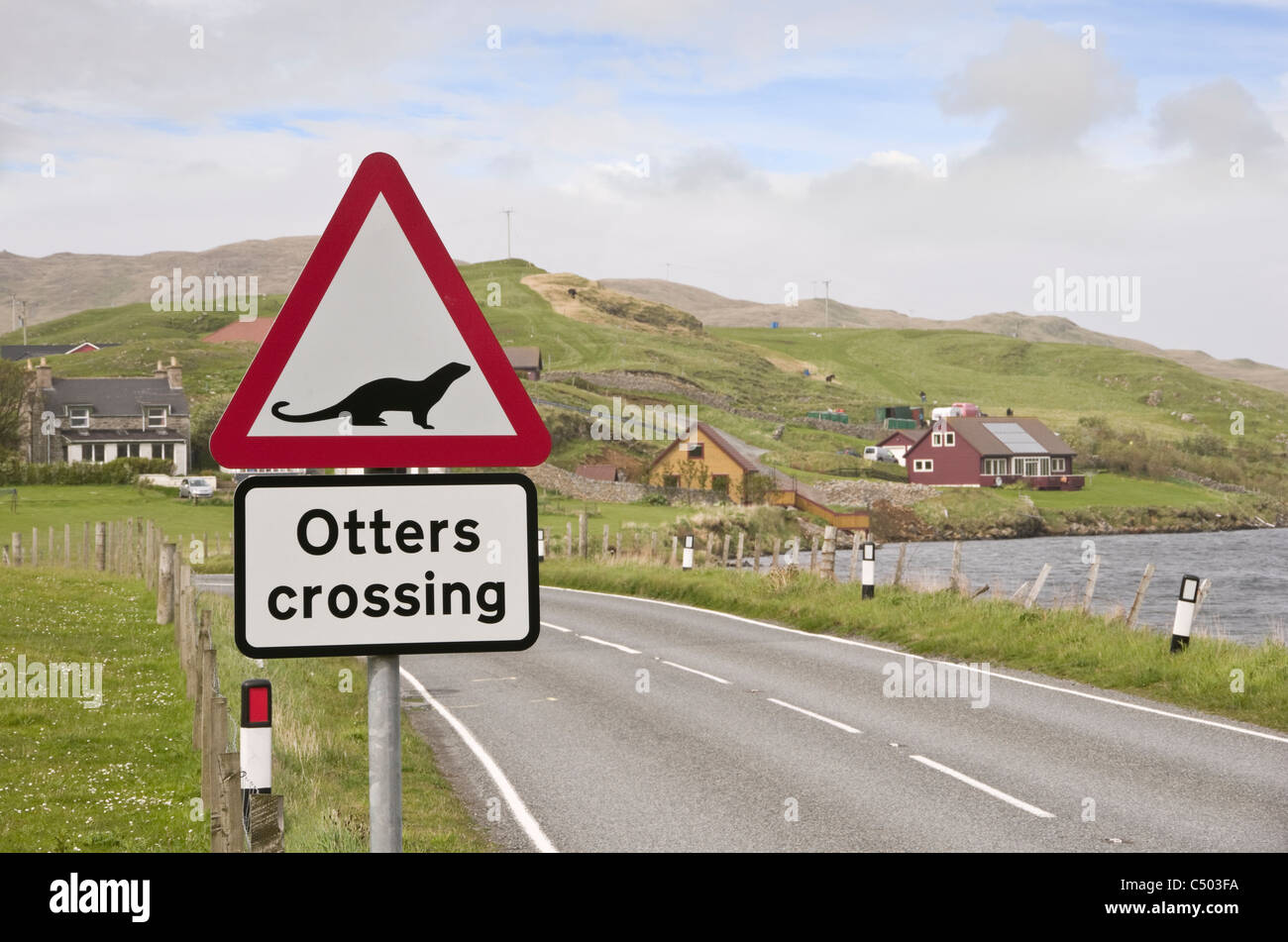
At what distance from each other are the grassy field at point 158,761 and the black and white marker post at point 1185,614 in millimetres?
9211

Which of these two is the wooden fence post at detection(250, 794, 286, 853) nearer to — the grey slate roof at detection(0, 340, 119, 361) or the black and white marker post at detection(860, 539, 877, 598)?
the black and white marker post at detection(860, 539, 877, 598)

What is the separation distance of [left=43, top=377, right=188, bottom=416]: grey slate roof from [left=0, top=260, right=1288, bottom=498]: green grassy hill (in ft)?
8.85

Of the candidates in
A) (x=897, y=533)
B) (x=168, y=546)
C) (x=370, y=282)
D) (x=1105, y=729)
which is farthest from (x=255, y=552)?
(x=897, y=533)

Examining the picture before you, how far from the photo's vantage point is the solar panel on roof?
94.9 metres

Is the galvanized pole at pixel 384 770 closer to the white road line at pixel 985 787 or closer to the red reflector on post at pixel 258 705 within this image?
the red reflector on post at pixel 258 705

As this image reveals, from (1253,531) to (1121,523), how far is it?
27.3 ft

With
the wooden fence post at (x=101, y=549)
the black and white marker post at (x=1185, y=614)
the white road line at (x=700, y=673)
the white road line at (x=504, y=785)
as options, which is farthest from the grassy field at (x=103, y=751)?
the wooden fence post at (x=101, y=549)

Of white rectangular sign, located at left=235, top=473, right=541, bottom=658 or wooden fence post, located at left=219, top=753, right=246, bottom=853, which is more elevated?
white rectangular sign, located at left=235, top=473, right=541, bottom=658

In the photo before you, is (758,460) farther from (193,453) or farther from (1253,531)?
(193,453)

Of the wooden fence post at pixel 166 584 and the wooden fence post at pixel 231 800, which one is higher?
the wooden fence post at pixel 231 800

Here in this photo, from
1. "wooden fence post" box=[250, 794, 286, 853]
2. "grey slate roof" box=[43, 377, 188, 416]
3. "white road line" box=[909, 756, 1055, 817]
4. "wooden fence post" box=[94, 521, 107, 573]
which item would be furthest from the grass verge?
"grey slate roof" box=[43, 377, 188, 416]

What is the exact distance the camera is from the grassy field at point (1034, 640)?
12906 mm

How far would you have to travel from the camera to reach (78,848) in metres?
7.31

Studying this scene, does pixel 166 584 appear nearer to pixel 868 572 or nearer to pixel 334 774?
pixel 334 774
